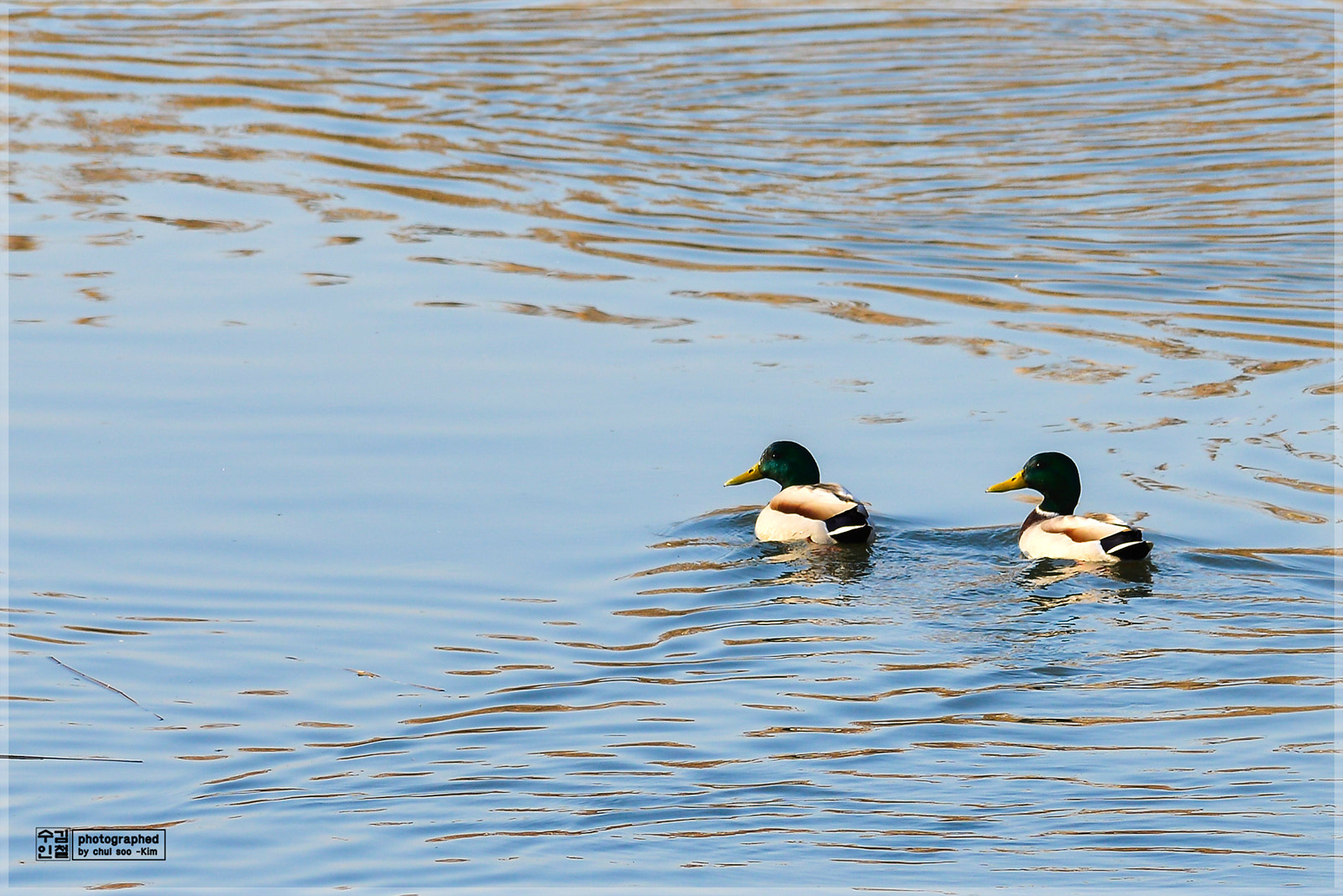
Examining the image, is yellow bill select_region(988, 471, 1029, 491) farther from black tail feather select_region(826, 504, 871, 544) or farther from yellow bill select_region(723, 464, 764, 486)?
yellow bill select_region(723, 464, 764, 486)

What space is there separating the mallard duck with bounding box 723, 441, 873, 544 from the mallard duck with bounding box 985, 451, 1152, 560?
2.47ft

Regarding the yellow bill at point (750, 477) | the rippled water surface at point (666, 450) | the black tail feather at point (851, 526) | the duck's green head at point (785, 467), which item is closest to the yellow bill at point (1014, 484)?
the rippled water surface at point (666, 450)

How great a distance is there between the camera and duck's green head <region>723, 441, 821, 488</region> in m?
9.88

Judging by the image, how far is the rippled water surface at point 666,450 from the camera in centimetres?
615

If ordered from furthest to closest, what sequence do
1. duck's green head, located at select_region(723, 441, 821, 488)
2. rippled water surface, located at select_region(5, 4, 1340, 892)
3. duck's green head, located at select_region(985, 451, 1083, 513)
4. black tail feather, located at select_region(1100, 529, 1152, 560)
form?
duck's green head, located at select_region(723, 441, 821, 488), duck's green head, located at select_region(985, 451, 1083, 513), black tail feather, located at select_region(1100, 529, 1152, 560), rippled water surface, located at select_region(5, 4, 1340, 892)

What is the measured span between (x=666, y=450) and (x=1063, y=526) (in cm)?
229

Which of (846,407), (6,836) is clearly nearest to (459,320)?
(846,407)

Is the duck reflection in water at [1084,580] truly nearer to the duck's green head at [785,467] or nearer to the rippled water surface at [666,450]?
the rippled water surface at [666,450]

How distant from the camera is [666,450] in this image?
10.4m

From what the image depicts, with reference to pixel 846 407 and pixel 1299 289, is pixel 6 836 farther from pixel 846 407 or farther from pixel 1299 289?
pixel 1299 289

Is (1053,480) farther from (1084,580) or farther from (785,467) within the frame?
(785,467)

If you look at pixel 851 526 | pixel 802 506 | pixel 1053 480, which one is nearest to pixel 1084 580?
pixel 1053 480

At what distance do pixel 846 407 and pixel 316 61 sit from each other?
10.6 metres

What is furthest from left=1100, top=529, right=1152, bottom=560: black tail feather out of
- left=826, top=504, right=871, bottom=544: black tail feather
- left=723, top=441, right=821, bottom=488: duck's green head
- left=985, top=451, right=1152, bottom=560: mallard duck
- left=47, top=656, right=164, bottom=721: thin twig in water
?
left=47, top=656, right=164, bottom=721: thin twig in water
